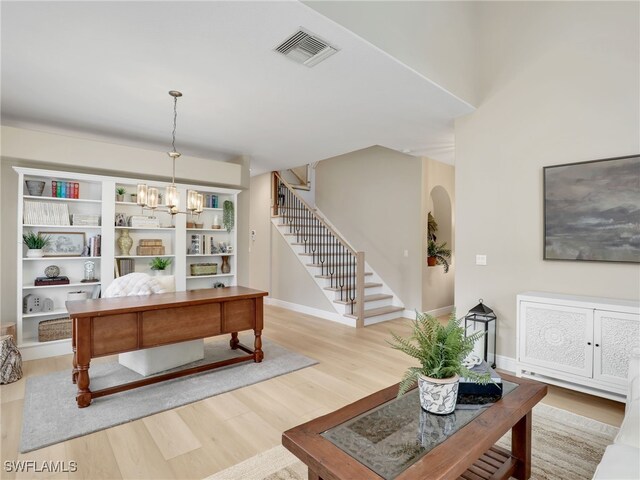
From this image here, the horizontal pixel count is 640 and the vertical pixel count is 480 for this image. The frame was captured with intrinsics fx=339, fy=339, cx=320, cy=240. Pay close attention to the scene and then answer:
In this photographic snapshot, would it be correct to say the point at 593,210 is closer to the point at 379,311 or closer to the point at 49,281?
the point at 379,311

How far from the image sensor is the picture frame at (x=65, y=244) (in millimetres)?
4277

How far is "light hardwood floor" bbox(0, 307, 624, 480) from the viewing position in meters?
2.13

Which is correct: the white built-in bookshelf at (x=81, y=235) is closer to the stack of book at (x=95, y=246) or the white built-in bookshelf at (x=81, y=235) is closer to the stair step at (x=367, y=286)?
the stack of book at (x=95, y=246)

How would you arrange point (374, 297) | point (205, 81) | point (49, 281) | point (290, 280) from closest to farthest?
point (205, 81)
point (49, 281)
point (374, 297)
point (290, 280)

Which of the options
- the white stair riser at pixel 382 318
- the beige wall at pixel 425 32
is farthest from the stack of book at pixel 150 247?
the beige wall at pixel 425 32

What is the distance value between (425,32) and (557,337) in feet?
9.79

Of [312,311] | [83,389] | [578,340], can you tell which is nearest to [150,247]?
[83,389]

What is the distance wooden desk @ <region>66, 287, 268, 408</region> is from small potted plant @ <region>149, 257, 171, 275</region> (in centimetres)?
148

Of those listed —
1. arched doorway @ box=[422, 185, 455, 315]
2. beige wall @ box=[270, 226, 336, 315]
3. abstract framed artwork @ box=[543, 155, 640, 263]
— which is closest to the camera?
abstract framed artwork @ box=[543, 155, 640, 263]

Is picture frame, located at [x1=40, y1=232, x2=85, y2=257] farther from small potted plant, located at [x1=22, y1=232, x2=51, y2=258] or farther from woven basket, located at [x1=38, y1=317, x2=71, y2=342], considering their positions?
woven basket, located at [x1=38, y1=317, x2=71, y2=342]

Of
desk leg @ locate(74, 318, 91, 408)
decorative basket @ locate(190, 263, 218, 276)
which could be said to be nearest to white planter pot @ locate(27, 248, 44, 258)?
decorative basket @ locate(190, 263, 218, 276)

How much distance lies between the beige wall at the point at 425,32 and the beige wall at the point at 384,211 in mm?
2389

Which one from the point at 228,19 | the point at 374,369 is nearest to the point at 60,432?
the point at 374,369

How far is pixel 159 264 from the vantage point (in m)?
4.89
